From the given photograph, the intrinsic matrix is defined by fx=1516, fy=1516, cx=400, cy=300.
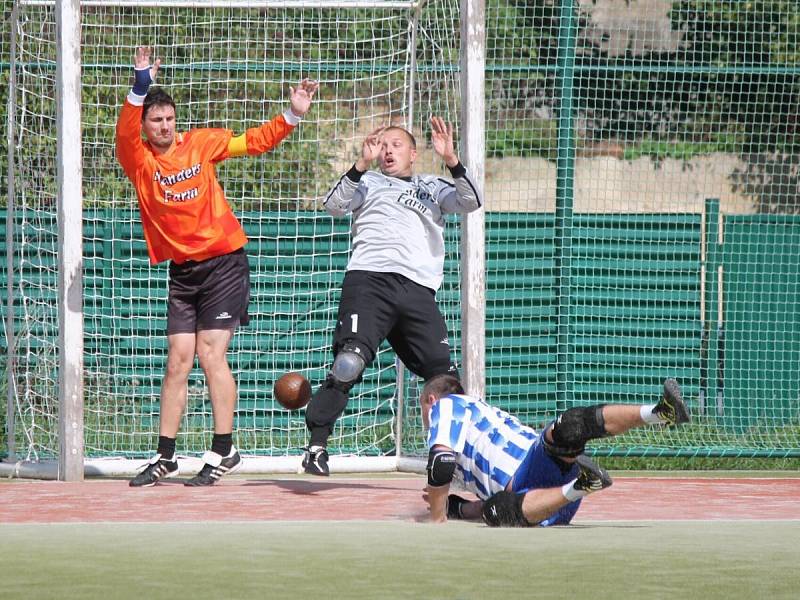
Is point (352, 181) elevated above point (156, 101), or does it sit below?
below

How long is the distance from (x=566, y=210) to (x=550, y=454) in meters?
6.19

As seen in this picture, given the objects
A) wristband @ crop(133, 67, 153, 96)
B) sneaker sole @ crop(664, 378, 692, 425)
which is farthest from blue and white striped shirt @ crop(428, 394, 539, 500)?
wristband @ crop(133, 67, 153, 96)

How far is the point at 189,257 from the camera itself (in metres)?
8.75

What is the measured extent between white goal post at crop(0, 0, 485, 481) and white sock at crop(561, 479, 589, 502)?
167 inches

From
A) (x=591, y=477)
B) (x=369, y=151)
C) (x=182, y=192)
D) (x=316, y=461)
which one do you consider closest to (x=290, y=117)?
(x=369, y=151)

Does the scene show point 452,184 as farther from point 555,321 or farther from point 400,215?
point 555,321

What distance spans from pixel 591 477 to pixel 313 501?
8.03ft

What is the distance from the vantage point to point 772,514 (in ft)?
25.0

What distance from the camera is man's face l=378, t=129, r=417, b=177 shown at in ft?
28.6

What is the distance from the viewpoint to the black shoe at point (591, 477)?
5984mm

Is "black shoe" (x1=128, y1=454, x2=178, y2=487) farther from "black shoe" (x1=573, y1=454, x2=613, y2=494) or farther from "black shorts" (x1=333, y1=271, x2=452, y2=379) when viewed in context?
"black shoe" (x1=573, y1=454, x2=613, y2=494)

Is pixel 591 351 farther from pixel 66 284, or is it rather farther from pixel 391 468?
pixel 66 284

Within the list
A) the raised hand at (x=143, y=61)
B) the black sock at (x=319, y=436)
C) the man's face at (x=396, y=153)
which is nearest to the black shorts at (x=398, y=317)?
the black sock at (x=319, y=436)

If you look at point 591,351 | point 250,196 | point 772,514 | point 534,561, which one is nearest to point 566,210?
point 591,351
